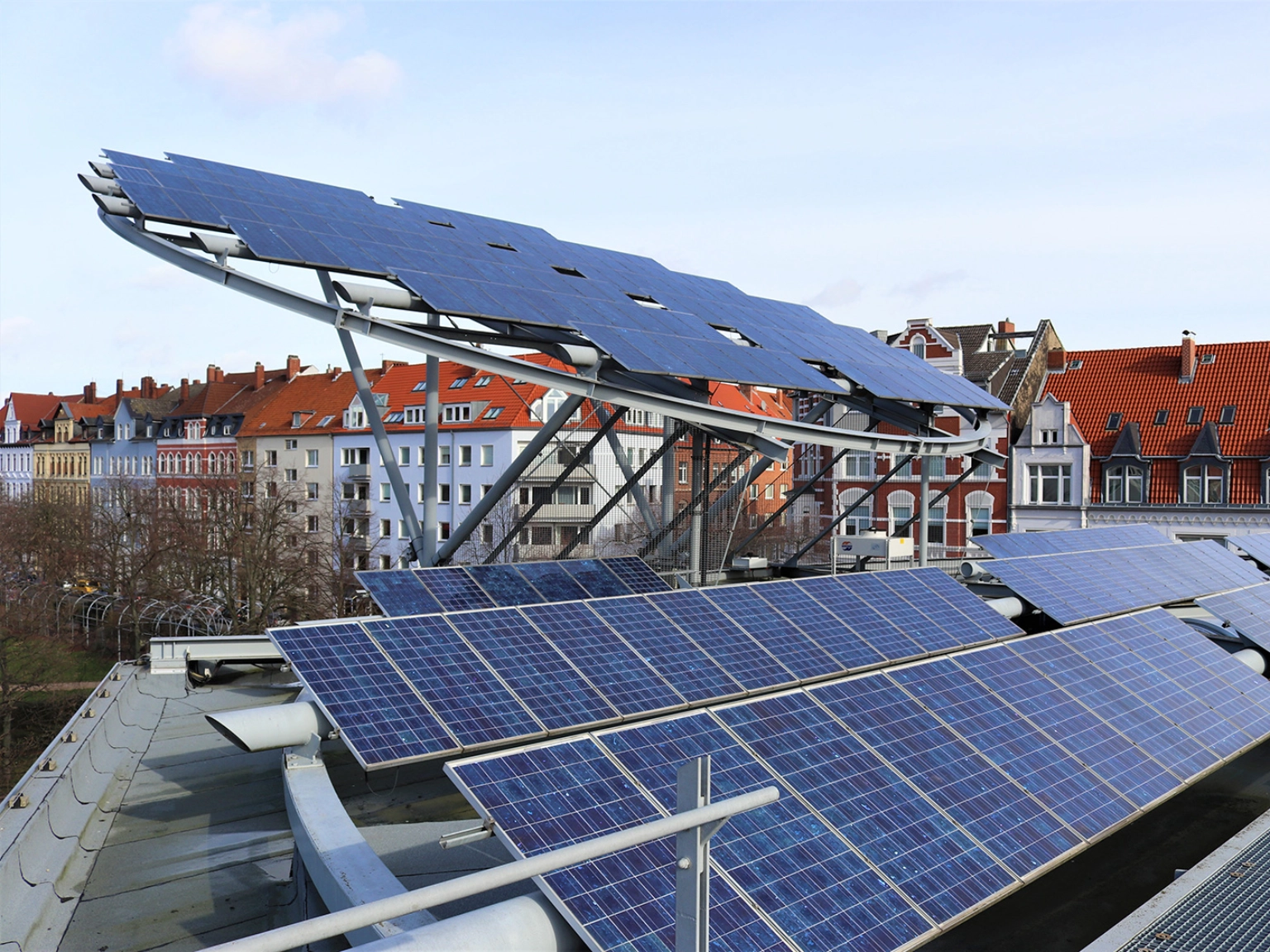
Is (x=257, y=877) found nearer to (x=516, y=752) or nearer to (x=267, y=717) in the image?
(x=267, y=717)

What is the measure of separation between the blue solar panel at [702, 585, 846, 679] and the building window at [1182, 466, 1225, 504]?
4533 cm

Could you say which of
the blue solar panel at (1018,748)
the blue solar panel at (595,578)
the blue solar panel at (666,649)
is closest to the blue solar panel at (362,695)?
the blue solar panel at (666,649)

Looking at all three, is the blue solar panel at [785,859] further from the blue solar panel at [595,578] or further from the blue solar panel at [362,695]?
the blue solar panel at [595,578]

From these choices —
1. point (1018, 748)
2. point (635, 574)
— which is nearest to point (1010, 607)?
point (635, 574)

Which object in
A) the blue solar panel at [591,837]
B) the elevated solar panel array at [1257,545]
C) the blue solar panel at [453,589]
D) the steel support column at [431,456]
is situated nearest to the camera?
the blue solar panel at [591,837]

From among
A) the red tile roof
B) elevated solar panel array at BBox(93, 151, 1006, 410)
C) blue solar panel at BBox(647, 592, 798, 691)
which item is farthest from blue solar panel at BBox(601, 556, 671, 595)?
the red tile roof

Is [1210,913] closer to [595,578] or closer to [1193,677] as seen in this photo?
[1193,677]

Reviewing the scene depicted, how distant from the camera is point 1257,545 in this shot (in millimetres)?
27578

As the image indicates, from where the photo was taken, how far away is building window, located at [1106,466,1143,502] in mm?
50531

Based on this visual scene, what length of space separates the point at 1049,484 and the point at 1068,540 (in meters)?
29.7

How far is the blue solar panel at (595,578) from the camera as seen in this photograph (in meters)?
16.5

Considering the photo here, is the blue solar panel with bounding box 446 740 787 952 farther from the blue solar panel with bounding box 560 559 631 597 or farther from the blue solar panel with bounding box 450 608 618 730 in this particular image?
the blue solar panel with bounding box 560 559 631 597

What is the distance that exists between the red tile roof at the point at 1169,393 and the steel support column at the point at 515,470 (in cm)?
4344

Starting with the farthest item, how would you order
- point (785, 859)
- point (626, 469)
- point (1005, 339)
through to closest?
1. point (1005, 339)
2. point (626, 469)
3. point (785, 859)
